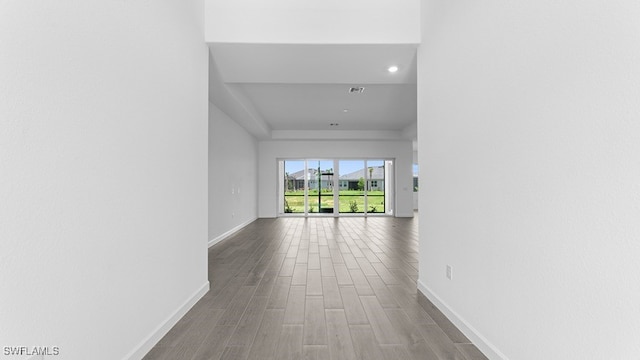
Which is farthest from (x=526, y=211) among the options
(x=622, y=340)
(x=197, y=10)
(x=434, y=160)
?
(x=197, y=10)

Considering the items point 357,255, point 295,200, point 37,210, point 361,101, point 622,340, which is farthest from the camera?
point 295,200

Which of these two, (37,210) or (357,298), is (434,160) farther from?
(37,210)

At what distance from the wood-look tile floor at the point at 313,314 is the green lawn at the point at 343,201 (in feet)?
18.3

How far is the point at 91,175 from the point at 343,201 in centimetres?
913

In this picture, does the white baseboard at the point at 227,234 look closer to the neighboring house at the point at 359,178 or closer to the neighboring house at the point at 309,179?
the neighboring house at the point at 309,179

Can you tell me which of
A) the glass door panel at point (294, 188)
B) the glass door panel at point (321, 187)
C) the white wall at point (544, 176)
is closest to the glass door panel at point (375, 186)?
the glass door panel at point (321, 187)

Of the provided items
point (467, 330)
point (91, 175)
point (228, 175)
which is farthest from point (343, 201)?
point (91, 175)

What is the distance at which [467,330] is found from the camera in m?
2.06

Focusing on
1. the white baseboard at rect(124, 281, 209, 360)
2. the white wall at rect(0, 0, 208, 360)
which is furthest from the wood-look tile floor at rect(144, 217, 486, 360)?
the white wall at rect(0, 0, 208, 360)

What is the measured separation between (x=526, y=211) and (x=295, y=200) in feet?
29.3

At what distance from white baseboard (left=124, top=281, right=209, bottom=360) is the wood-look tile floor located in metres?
0.04

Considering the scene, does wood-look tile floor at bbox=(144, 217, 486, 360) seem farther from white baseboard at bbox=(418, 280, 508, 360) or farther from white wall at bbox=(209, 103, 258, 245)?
white wall at bbox=(209, 103, 258, 245)

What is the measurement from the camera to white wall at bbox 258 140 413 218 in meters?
9.81

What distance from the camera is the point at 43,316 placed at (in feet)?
3.92
